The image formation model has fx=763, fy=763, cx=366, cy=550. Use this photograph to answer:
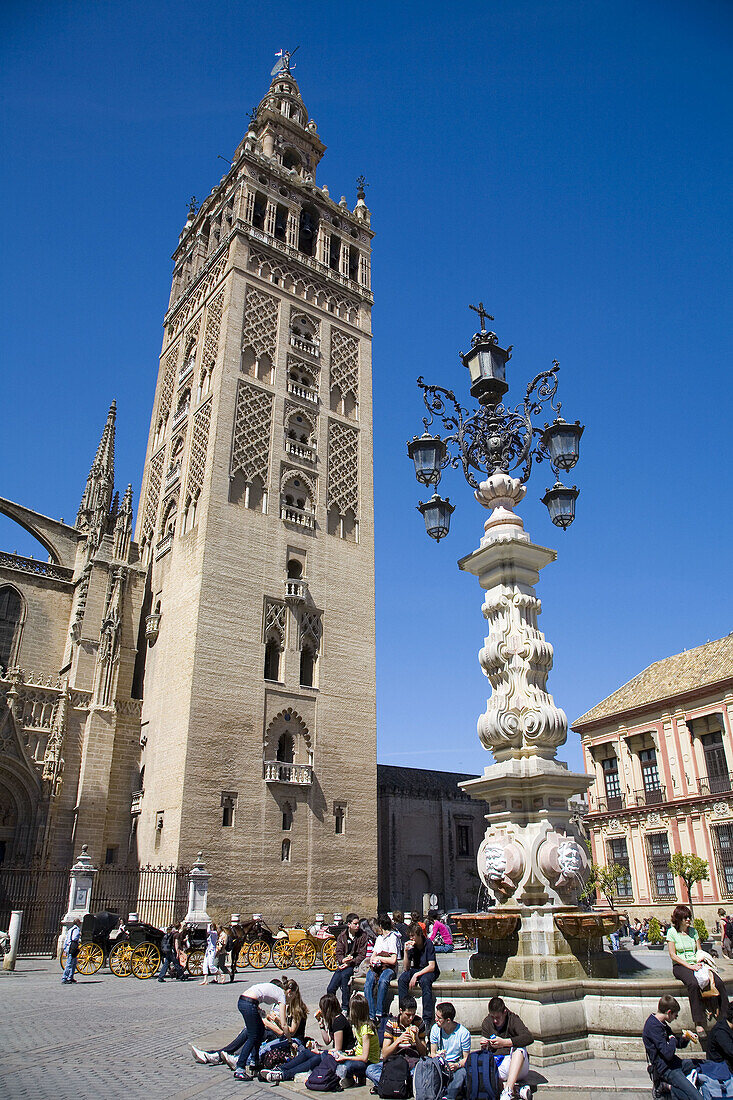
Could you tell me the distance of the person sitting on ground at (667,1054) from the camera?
4.95 m

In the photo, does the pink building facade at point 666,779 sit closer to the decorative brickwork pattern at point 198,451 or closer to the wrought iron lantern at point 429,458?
the decorative brickwork pattern at point 198,451

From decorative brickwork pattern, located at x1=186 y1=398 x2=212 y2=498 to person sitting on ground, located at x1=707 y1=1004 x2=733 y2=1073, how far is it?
22550mm

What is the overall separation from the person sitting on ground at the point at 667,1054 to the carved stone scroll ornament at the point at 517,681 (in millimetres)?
2547

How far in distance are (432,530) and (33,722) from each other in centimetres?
1821

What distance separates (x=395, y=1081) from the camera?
18.9ft

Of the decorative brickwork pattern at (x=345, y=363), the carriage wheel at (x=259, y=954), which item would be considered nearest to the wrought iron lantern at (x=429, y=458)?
the carriage wheel at (x=259, y=954)

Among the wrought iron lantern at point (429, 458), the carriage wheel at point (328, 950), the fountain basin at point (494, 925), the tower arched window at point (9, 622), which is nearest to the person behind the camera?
the fountain basin at point (494, 925)

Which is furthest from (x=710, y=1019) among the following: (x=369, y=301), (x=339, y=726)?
(x=369, y=301)

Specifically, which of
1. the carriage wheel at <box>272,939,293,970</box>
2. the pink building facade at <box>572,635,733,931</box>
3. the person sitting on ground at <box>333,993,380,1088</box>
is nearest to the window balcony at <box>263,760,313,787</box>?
the carriage wheel at <box>272,939,293,970</box>

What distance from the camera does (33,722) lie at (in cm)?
2303

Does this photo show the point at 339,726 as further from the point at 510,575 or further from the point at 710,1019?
the point at 710,1019

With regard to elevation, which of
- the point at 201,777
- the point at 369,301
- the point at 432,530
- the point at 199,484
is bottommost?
the point at 201,777

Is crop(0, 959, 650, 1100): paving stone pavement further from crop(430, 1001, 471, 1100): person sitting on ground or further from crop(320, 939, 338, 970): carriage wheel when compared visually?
crop(320, 939, 338, 970): carriage wheel

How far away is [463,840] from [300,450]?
2014 cm
